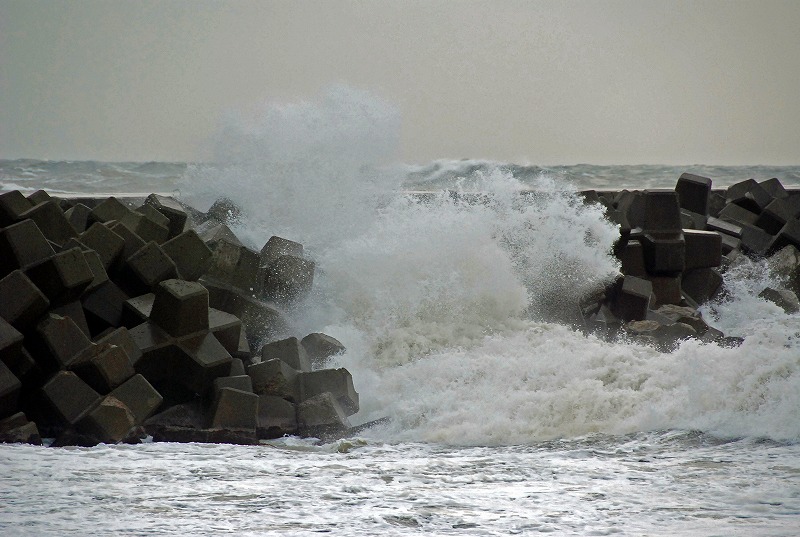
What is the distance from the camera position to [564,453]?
12.3 ft

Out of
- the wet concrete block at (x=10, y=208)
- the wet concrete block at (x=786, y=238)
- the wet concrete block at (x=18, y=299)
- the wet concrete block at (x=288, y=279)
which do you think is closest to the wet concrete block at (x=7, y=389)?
the wet concrete block at (x=18, y=299)

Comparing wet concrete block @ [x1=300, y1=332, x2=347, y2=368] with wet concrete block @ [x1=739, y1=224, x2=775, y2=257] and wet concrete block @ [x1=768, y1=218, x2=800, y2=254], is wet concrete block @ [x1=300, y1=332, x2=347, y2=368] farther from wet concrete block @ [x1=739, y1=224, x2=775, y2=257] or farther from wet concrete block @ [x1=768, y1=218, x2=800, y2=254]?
wet concrete block @ [x1=768, y1=218, x2=800, y2=254]

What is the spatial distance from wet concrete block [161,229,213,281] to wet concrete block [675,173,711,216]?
165 inches

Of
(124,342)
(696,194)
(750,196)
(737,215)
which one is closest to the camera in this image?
(124,342)

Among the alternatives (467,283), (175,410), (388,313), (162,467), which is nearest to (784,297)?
(467,283)

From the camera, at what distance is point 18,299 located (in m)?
4.20

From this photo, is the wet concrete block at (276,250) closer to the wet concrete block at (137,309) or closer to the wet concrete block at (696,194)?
the wet concrete block at (137,309)

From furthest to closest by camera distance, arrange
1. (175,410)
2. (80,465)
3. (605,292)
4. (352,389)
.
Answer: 1. (605,292)
2. (352,389)
3. (175,410)
4. (80,465)

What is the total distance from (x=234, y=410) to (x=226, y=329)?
0.53 meters

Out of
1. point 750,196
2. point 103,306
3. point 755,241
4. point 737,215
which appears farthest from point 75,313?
point 750,196

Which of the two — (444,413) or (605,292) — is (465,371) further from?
(605,292)

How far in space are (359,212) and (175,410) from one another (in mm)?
2949

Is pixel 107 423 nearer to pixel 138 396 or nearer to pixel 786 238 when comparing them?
pixel 138 396

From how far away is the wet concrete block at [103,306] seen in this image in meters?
4.64
